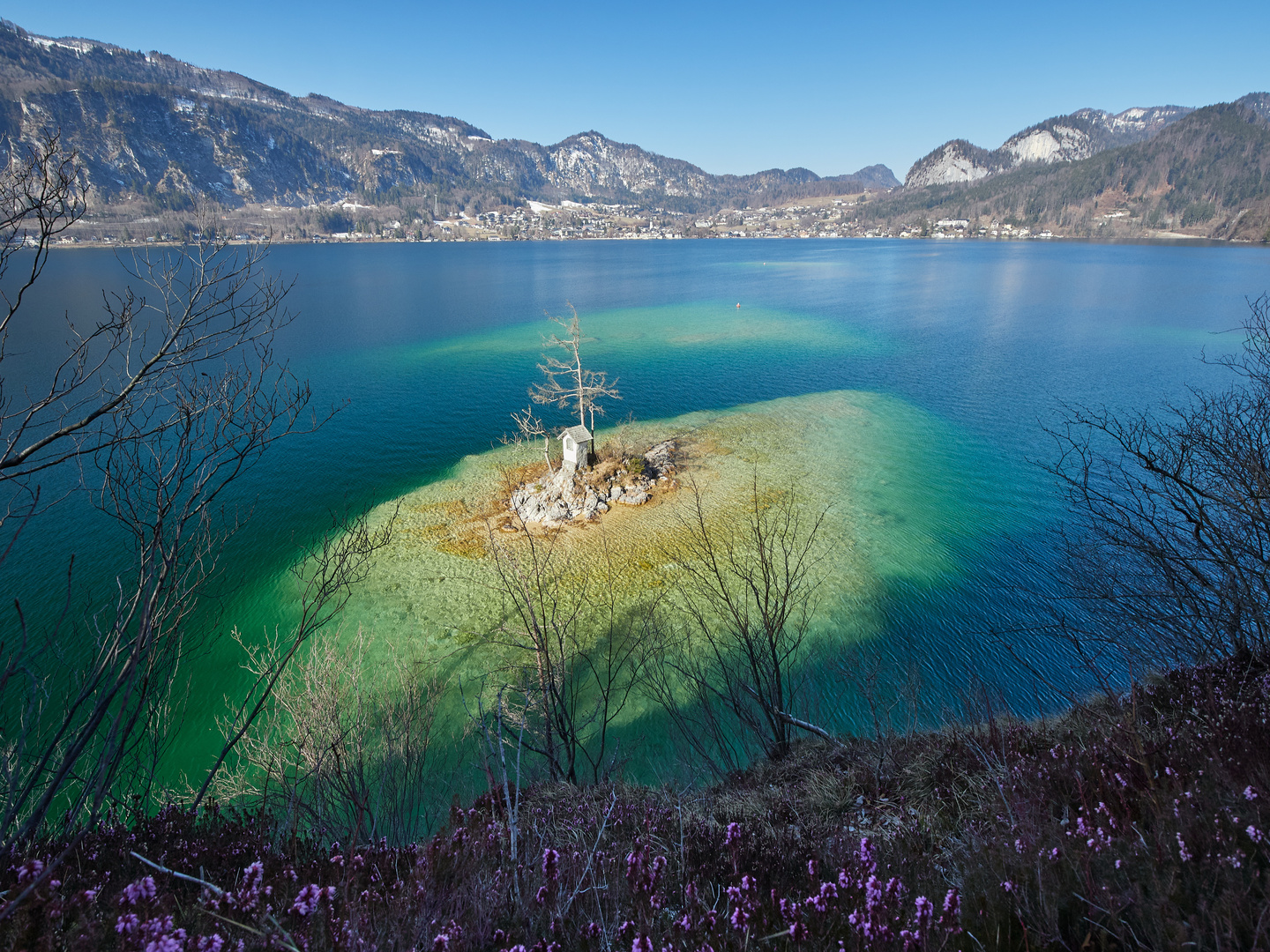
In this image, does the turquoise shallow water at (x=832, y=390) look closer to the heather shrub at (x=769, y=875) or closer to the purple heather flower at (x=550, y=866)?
the heather shrub at (x=769, y=875)

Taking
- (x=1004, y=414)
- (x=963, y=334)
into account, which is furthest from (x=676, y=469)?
(x=963, y=334)

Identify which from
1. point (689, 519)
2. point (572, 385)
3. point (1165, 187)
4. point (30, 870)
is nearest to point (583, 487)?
point (689, 519)

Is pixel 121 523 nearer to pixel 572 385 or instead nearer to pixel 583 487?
pixel 583 487

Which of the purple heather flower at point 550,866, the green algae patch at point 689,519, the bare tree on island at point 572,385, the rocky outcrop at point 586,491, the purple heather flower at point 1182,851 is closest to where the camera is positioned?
the purple heather flower at point 1182,851

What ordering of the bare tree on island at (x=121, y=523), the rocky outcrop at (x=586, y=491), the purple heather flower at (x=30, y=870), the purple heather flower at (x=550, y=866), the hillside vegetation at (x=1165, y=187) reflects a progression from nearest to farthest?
the purple heather flower at (x=30, y=870), the purple heather flower at (x=550, y=866), the bare tree on island at (x=121, y=523), the rocky outcrop at (x=586, y=491), the hillside vegetation at (x=1165, y=187)

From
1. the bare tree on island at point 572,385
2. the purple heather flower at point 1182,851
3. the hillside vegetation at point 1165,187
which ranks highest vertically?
the hillside vegetation at point 1165,187

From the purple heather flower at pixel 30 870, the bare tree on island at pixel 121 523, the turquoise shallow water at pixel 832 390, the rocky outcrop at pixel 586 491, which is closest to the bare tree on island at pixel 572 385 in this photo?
the turquoise shallow water at pixel 832 390
